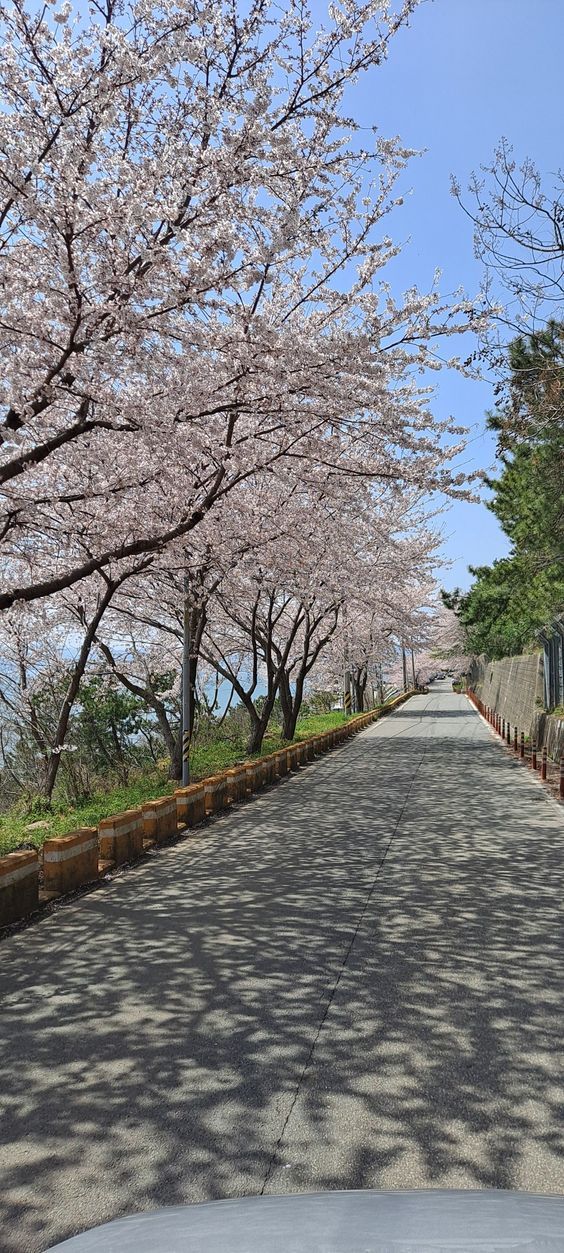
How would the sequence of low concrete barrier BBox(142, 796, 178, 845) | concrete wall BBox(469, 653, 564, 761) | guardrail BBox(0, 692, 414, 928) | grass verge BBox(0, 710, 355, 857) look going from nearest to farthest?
guardrail BBox(0, 692, 414, 928)
low concrete barrier BBox(142, 796, 178, 845)
grass verge BBox(0, 710, 355, 857)
concrete wall BBox(469, 653, 564, 761)

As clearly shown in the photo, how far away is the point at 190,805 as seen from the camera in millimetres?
13000

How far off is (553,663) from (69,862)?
2106cm

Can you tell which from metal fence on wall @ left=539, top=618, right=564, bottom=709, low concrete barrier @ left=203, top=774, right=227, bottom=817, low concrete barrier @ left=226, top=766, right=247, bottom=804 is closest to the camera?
low concrete barrier @ left=203, top=774, right=227, bottom=817

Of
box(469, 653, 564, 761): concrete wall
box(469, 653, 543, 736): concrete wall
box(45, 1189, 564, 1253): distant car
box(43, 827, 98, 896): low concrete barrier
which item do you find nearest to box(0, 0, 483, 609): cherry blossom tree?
box(43, 827, 98, 896): low concrete barrier

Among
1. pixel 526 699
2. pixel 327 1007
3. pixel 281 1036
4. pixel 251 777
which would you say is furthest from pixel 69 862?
pixel 526 699

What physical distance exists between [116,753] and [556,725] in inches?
431

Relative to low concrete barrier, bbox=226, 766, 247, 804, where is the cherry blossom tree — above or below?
above

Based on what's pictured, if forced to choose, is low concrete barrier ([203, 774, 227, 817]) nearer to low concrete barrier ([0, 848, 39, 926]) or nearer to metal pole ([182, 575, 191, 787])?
metal pole ([182, 575, 191, 787])

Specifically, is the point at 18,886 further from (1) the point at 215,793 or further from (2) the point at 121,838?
(1) the point at 215,793

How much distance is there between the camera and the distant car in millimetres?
1647

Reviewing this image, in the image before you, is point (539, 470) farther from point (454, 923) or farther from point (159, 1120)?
point (159, 1120)

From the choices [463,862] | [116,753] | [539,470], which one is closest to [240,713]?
[116,753]

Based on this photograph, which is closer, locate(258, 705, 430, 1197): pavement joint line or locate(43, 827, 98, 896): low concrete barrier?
locate(258, 705, 430, 1197): pavement joint line

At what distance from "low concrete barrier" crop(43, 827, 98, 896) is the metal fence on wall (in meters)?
18.5
